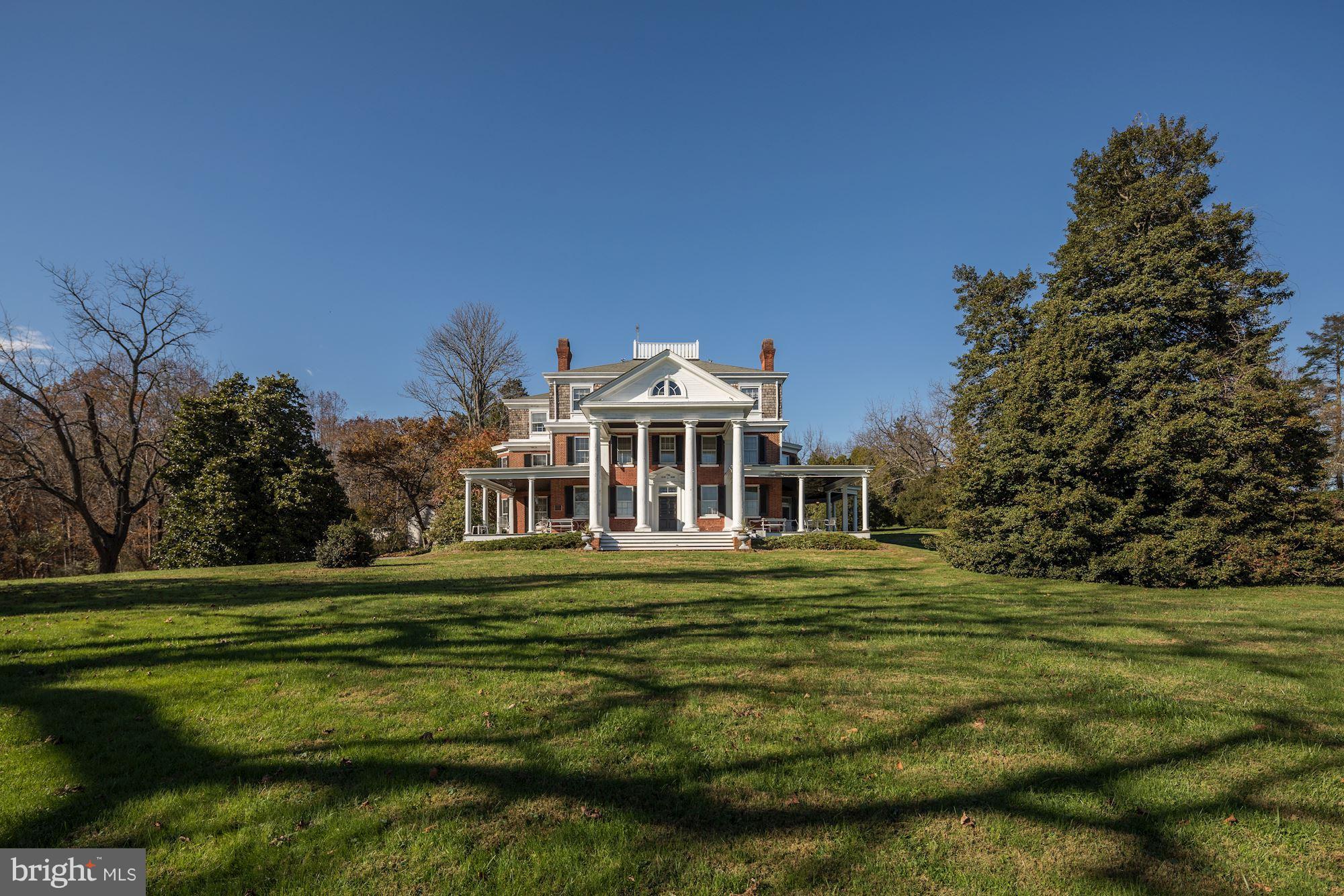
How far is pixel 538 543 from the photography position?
24.7 meters

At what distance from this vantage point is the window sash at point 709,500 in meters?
29.8

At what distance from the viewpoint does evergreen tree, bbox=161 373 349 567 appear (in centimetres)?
2102

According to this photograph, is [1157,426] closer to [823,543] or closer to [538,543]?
[823,543]

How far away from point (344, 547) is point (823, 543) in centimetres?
1751

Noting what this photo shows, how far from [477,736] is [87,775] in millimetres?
2546

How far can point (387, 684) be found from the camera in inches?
228

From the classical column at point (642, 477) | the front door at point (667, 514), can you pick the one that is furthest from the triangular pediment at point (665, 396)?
the front door at point (667, 514)

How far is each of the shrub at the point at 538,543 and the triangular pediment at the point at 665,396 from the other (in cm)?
630

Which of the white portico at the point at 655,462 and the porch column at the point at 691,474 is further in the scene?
the white portico at the point at 655,462

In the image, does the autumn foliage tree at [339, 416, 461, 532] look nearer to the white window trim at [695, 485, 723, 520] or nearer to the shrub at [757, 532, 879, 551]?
the white window trim at [695, 485, 723, 520]

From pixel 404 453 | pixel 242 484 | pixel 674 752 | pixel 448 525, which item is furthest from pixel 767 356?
pixel 674 752

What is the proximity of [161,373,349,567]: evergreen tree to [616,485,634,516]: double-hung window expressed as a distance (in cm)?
1262

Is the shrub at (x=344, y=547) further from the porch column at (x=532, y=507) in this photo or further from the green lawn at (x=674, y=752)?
the porch column at (x=532, y=507)

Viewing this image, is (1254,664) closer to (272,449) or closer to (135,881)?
(135,881)
